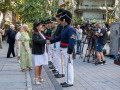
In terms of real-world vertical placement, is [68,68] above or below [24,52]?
below

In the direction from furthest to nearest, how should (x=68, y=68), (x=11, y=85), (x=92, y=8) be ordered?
(x=92, y=8) < (x=11, y=85) < (x=68, y=68)

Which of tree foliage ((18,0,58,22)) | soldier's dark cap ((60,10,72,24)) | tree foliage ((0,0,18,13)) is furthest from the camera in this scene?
tree foliage ((0,0,18,13))

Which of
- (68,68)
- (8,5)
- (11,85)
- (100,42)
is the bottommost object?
(11,85)

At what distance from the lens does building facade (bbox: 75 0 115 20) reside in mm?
61875

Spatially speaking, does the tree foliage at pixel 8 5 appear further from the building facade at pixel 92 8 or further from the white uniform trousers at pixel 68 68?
the white uniform trousers at pixel 68 68

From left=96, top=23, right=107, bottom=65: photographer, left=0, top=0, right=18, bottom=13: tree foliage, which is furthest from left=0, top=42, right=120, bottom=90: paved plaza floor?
left=0, top=0, right=18, bottom=13: tree foliage

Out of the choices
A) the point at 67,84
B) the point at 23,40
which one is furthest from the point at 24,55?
the point at 67,84

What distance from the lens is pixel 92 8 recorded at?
61.9 meters

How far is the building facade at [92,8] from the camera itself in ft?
203

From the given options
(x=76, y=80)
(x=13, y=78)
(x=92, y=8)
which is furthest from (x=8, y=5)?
(x=76, y=80)

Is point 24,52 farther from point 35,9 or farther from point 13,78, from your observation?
point 35,9

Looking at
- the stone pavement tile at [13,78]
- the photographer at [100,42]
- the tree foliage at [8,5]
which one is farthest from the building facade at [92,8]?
the stone pavement tile at [13,78]

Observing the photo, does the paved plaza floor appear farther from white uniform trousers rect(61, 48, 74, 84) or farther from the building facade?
the building facade

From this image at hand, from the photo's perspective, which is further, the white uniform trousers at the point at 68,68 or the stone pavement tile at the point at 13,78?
the stone pavement tile at the point at 13,78
